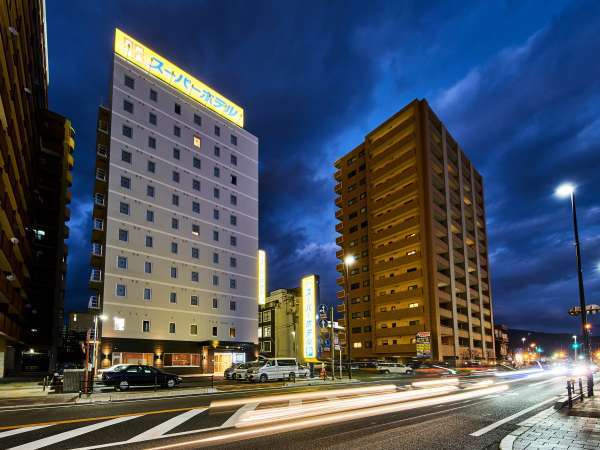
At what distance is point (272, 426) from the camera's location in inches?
496

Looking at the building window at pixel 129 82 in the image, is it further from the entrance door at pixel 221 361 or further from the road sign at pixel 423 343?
the road sign at pixel 423 343

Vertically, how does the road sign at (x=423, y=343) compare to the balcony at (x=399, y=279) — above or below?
below

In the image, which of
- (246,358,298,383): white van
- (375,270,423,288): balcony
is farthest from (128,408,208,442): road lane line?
(375,270,423,288): balcony

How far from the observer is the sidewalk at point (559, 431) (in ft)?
31.1

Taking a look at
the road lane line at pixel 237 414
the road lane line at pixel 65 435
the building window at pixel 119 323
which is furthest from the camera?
the building window at pixel 119 323

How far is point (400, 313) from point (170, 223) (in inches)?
1495

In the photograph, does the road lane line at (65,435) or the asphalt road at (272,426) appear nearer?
the road lane line at (65,435)

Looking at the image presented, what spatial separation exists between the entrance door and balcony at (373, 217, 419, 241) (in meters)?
34.6

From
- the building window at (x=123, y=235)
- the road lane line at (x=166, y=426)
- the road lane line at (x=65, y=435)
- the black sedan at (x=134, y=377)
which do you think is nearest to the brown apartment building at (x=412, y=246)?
the building window at (x=123, y=235)

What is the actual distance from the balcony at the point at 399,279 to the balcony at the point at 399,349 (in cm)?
976

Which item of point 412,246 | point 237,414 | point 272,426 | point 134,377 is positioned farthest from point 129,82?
point 272,426

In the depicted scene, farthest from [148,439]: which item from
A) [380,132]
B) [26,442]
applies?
[380,132]

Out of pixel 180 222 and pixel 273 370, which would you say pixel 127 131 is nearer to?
pixel 180 222

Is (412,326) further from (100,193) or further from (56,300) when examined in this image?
(56,300)
